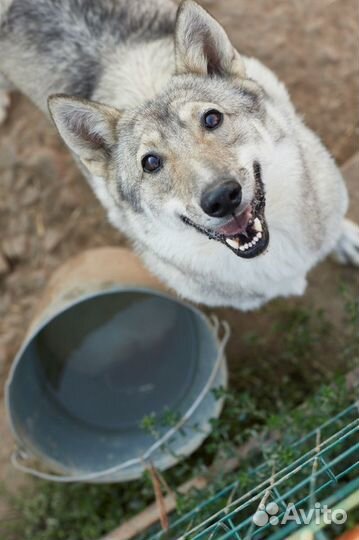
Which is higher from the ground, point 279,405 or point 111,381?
point 279,405

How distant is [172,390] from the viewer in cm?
421

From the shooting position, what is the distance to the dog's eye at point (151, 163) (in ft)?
9.37

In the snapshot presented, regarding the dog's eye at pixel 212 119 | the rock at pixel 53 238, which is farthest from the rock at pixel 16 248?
the dog's eye at pixel 212 119

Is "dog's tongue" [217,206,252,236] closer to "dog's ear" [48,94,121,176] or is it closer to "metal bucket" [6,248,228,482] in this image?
"dog's ear" [48,94,121,176]

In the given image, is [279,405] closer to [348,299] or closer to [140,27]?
[348,299]

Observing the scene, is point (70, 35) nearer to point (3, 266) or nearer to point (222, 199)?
point (222, 199)

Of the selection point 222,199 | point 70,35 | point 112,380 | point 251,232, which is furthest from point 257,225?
point 112,380

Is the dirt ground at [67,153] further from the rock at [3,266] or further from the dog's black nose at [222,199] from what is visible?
the dog's black nose at [222,199]

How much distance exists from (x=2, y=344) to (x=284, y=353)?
1.96m

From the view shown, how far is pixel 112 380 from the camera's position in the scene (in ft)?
13.8

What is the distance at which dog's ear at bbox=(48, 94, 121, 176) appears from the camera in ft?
9.48

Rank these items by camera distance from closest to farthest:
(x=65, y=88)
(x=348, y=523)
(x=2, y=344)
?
(x=348, y=523), (x=65, y=88), (x=2, y=344)

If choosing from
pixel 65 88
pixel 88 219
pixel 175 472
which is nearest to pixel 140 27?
pixel 65 88

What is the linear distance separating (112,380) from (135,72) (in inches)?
74.9
